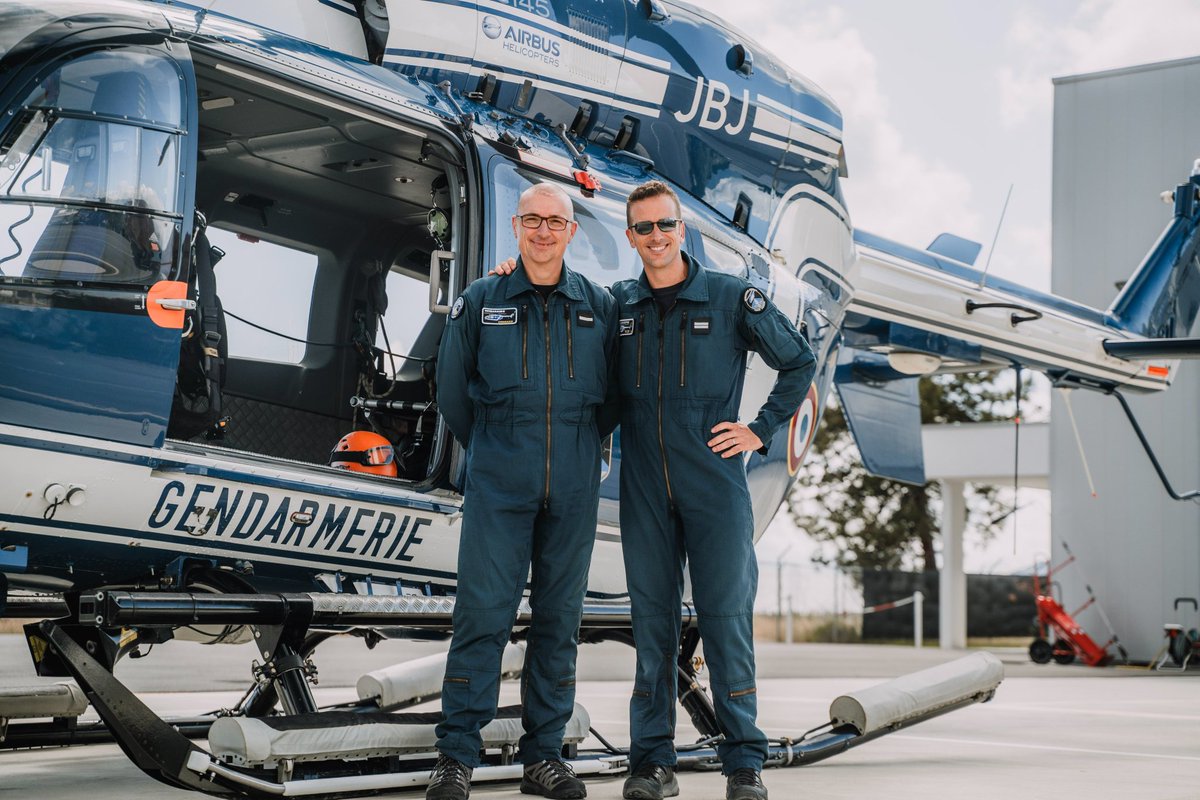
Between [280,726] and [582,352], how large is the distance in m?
1.33

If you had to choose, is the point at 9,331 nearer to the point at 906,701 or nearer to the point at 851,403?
the point at 906,701

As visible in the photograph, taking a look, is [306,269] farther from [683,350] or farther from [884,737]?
[884,737]

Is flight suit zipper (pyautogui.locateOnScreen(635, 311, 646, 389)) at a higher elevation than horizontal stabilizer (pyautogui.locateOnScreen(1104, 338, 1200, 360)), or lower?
lower

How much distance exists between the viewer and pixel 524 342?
3.71 meters

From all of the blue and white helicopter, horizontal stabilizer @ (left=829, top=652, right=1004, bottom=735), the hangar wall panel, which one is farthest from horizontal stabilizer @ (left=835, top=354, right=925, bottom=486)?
the hangar wall panel

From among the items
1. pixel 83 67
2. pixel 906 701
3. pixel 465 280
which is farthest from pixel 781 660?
pixel 83 67

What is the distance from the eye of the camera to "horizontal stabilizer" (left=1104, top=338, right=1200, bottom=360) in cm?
781

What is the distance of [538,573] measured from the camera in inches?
148

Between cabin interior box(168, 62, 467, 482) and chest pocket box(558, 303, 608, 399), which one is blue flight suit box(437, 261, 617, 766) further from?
cabin interior box(168, 62, 467, 482)

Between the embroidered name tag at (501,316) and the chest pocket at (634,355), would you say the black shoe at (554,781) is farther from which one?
A: the embroidered name tag at (501,316)

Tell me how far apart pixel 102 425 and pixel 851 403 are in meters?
5.60

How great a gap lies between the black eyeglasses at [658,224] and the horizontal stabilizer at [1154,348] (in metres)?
5.08

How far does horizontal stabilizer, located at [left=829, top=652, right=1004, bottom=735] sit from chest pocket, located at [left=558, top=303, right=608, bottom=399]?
80.7 inches

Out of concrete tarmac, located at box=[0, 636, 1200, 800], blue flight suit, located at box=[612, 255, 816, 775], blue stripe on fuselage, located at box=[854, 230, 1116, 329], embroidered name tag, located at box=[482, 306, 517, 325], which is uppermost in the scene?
blue stripe on fuselage, located at box=[854, 230, 1116, 329]
